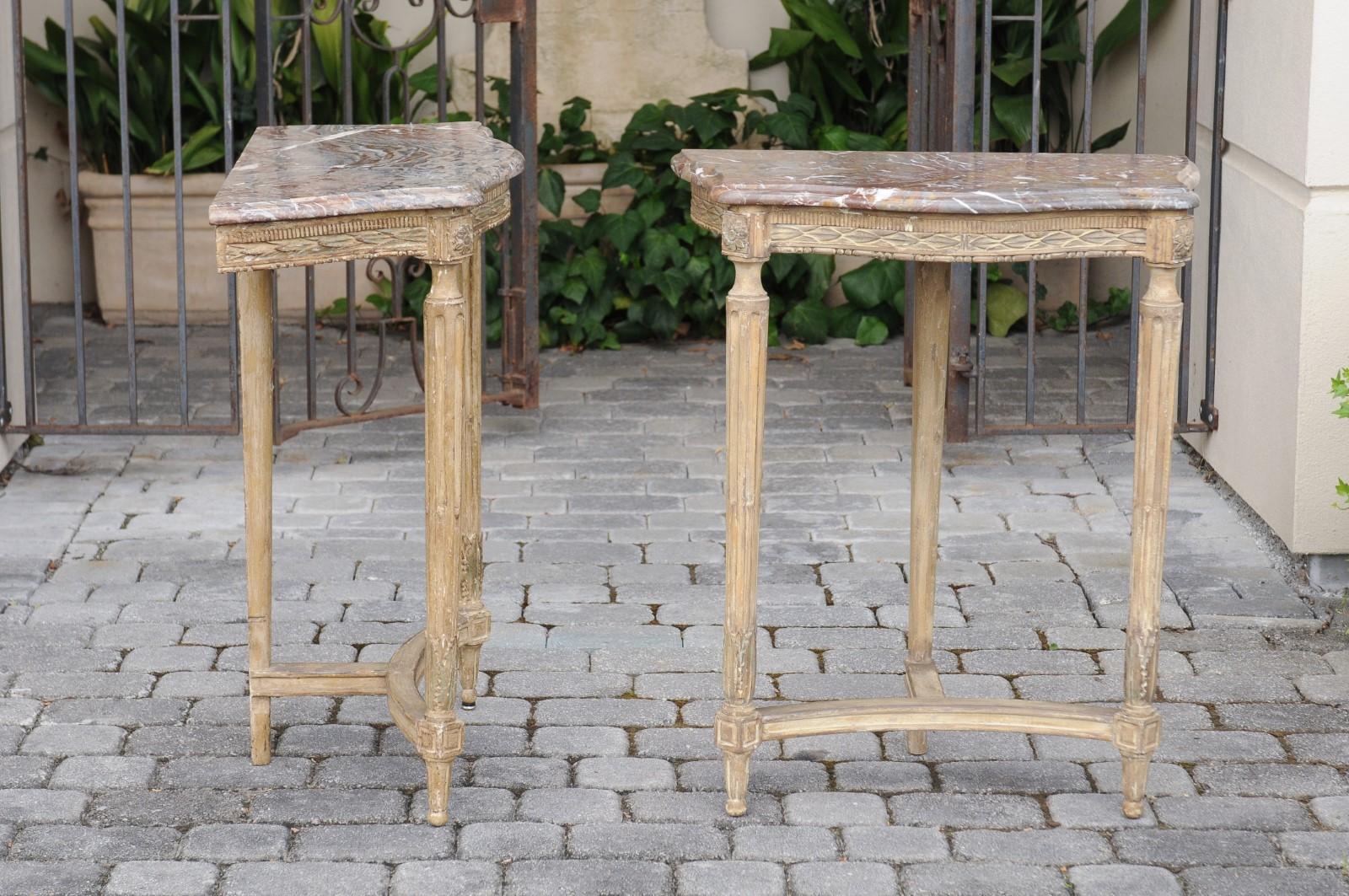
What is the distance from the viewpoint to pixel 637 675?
3.91 meters

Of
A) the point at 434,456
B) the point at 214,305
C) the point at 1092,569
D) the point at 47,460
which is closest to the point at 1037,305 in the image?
the point at 1092,569

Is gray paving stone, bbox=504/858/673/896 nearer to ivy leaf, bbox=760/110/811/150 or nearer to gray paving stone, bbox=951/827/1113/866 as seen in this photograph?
gray paving stone, bbox=951/827/1113/866

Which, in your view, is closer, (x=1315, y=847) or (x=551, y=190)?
(x=1315, y=847)

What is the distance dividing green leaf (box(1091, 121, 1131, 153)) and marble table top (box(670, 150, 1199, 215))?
355cm

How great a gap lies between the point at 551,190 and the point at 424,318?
3845 millimetres

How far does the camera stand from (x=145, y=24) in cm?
706

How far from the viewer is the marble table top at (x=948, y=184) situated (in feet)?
9.77

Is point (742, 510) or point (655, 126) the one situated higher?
point (655, 126)

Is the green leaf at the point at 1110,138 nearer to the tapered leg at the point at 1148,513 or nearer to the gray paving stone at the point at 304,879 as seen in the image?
the tapered leg at the point at 1148,513

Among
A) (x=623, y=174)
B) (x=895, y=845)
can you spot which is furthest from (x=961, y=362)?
(x=895, y=845)

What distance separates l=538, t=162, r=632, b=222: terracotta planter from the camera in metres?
7.34

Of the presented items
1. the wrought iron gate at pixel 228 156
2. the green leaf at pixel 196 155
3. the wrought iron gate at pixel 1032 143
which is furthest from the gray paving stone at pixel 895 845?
the green leaf at pixel 196 155

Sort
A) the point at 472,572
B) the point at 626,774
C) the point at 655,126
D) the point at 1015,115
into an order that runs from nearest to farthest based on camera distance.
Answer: the point at 626,774 < the point at 472,572 < the point at 1015,115 < the point at 655,126

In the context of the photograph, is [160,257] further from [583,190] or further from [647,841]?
[647,841]
